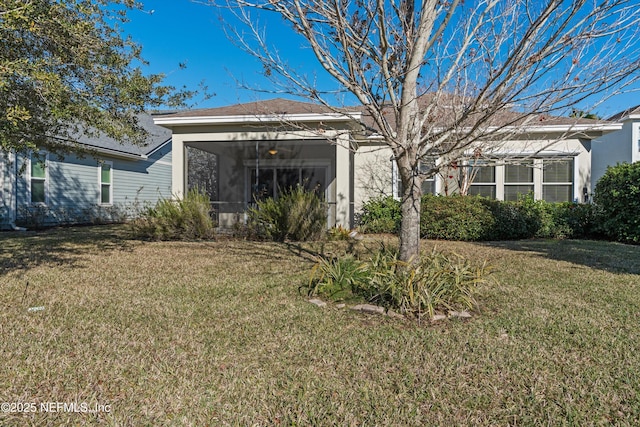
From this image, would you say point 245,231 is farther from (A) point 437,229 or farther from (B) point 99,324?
(B) point 99,324

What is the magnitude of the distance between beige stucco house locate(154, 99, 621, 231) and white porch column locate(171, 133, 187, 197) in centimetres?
3

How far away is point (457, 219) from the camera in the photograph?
10.5 m

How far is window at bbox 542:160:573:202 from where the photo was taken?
1205 cm

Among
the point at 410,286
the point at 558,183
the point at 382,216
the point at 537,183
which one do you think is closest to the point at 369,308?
the point at 410,286

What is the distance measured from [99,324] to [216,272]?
2502 mm

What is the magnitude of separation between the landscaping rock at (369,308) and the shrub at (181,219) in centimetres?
654

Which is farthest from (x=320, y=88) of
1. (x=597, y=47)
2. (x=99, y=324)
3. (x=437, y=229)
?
(x=437, y=229)

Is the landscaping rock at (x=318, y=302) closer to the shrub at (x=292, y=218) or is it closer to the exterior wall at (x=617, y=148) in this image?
the shrub at (x=292, y=218)

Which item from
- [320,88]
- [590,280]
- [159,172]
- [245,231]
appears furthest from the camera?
[159,172]

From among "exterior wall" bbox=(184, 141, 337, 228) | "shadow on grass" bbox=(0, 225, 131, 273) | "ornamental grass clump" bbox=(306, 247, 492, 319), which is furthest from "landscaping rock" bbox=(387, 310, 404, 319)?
"exterior wall" bbox=(184, 141, 337, 228)

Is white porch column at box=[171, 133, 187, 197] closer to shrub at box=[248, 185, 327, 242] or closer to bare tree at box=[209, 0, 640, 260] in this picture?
shrub at box=[248, 185, 327, 242]

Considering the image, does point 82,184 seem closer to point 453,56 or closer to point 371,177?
point 371,177

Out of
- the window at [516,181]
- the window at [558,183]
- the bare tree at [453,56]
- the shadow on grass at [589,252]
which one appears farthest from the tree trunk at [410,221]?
the window at [558,183]

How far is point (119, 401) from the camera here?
2471 millimetres
